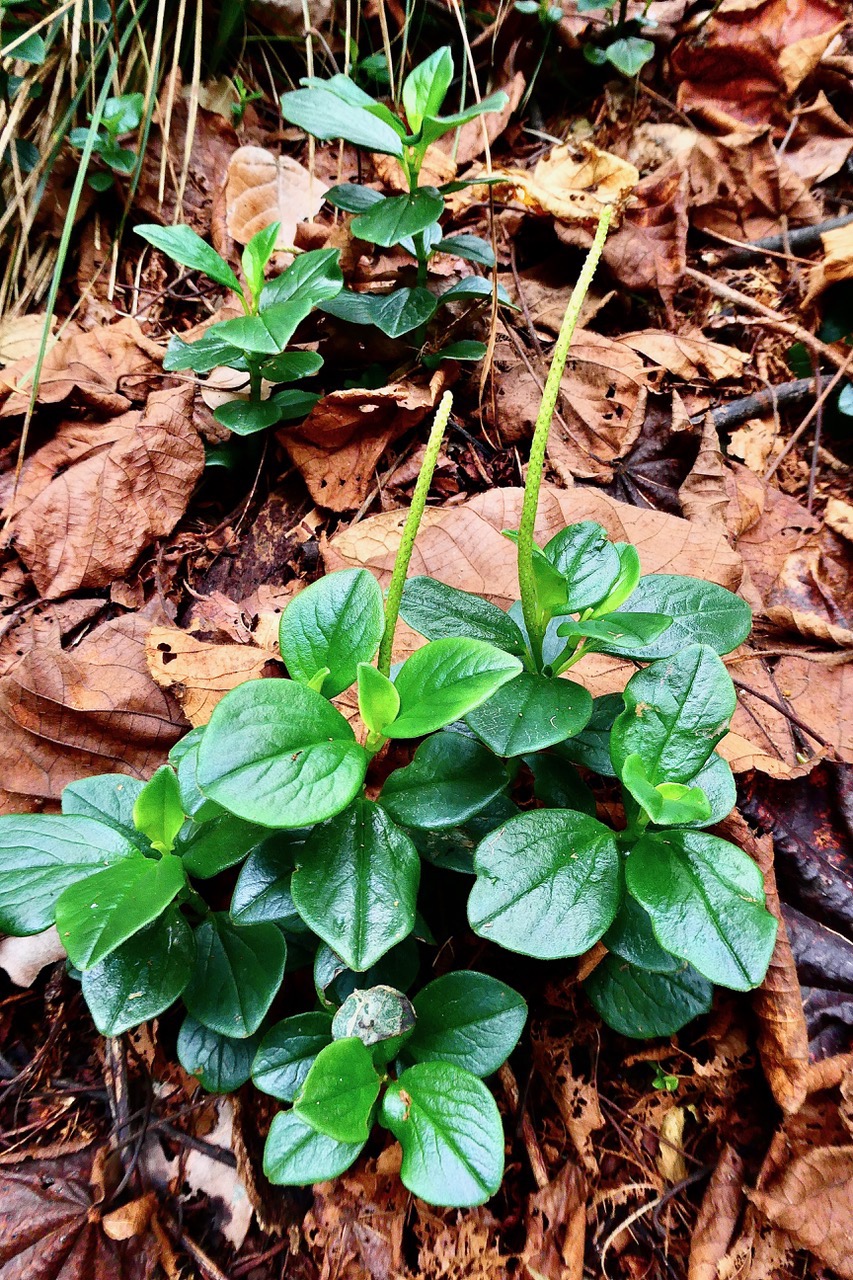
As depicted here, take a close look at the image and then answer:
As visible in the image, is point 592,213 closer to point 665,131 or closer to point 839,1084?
point 665,131

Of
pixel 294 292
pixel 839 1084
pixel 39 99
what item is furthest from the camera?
pixel 39 99

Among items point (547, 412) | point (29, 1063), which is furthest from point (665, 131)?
point (29, 1063)

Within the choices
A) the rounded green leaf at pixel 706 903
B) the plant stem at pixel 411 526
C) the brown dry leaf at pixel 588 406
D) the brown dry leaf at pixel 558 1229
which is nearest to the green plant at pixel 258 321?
the brown dry leaf at pixel 588 406

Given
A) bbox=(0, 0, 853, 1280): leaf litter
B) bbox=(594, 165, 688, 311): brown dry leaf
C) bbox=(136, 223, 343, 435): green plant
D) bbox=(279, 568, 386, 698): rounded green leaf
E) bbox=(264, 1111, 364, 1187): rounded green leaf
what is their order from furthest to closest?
bbox=(594, 165, 688, 311): brown dry leaf, bbox=(136, 223, 343, 435): green plant, bbox=(0, 0, 853, 1280): leaf litter, bbox=(279, 568, 386, 698): rounded green leaf, bbox=(264, 1111, 364, 1187): rounded green leaf

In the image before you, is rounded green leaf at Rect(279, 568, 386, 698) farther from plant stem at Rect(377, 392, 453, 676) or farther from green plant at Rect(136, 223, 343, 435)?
green plant at Rect(136, 223, 343, 435)

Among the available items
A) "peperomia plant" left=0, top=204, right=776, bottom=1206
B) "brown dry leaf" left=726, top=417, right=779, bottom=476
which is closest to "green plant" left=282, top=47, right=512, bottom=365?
A: "brown dry leaf" left=726, top=417, right=779, bottom=476

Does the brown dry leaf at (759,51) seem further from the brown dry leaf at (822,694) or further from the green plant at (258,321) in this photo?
the brown dry leaf at (822,694)
